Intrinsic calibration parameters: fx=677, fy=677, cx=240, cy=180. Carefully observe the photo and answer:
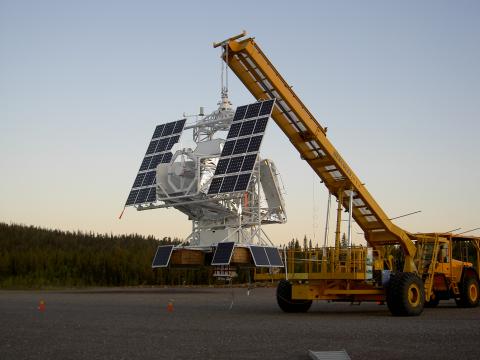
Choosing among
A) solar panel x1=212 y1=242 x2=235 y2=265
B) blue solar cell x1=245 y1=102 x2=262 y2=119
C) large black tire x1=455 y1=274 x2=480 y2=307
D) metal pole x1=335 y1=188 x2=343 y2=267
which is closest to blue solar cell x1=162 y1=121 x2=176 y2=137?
blue solar cell x1=245 y1=102 x2=262 y2=119

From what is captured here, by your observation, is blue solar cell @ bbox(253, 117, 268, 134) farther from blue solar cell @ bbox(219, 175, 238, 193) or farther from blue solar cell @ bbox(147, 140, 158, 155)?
blue solar cell @ bbox(147, 140, 158, 155)

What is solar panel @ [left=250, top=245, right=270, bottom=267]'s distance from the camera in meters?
35.1

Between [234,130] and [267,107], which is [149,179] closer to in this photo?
[234,130]

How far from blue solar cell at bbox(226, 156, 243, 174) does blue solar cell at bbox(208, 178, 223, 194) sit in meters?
0.72

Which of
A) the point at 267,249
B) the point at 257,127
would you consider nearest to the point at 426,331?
the point at 257,127

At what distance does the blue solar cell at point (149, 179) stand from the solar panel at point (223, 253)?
5.87 metres

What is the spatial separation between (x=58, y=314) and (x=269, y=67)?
1139 centimetres

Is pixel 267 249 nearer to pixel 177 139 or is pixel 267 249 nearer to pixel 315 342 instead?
pixel 177 139

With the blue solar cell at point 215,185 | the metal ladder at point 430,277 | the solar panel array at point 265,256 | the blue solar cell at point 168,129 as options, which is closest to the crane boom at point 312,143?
the metal ladder at point 430,277

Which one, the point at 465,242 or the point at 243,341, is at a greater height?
the point at 465,242

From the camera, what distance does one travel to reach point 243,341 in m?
13.9

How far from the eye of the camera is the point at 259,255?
3559 cm

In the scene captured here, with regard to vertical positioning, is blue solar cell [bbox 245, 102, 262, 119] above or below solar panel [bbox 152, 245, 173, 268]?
above

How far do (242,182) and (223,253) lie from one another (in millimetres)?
4189
